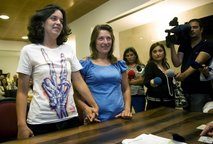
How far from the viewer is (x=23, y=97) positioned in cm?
127

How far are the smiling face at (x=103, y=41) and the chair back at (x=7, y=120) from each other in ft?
2.88

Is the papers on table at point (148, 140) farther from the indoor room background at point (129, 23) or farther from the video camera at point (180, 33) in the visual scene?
the indoor room background at point (129, 23)

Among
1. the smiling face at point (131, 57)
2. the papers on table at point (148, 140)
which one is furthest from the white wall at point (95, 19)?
the papers on table at point (148, 140)

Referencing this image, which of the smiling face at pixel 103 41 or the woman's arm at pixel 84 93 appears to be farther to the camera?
the smiling face at pixel 103 41

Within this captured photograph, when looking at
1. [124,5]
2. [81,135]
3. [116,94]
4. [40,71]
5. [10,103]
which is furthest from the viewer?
[124,5]

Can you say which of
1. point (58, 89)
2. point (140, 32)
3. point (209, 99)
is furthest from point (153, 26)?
point (58, 89)

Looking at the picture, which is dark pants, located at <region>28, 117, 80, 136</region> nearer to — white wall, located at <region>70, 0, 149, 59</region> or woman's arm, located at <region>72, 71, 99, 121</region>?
woman's arm, located at <region>72, 71, 99, 121</region>

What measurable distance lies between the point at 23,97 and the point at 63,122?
262 mm

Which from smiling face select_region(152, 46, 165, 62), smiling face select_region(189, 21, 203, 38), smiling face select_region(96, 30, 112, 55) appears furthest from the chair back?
smiling face select_region(189, 21, 203, 38)

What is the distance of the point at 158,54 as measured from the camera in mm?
2463

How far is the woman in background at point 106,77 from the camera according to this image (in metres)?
1.49

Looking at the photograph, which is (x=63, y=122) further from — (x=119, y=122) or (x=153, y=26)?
(x=153, y=26)

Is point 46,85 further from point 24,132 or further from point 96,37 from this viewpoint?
point 96,37

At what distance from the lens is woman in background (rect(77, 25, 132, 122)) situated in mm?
1494
